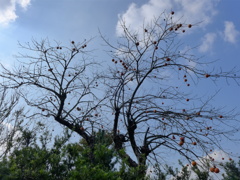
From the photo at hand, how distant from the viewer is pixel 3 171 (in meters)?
5.33

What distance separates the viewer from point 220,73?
632 centimetres

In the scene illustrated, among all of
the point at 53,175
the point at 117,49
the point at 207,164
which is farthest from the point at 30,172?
the point at 117,49

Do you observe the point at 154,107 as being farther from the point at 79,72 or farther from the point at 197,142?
the point at 79,72

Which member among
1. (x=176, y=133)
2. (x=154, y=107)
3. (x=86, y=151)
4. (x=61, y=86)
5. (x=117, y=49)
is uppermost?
(x=117, y=49)

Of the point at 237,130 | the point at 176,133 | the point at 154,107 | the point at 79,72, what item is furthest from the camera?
the point at 79,72

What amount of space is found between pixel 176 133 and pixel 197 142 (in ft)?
2.43

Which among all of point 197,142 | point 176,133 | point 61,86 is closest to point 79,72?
point 61,86

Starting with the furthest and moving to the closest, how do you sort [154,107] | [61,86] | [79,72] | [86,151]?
[79,72] < [61,86] < [154,107] < [86,151]

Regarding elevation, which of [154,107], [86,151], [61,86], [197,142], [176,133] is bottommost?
[86,151]

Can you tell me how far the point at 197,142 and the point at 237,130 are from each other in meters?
1.19

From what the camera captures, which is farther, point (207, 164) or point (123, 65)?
point (123, 65)

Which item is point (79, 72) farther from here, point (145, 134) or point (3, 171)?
point (3, 171)

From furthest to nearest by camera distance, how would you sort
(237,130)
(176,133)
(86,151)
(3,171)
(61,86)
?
(61,86)
(176,133)
(237,130)
(3,171)
(86,151)

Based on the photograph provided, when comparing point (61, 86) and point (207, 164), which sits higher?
point (61, 86)
